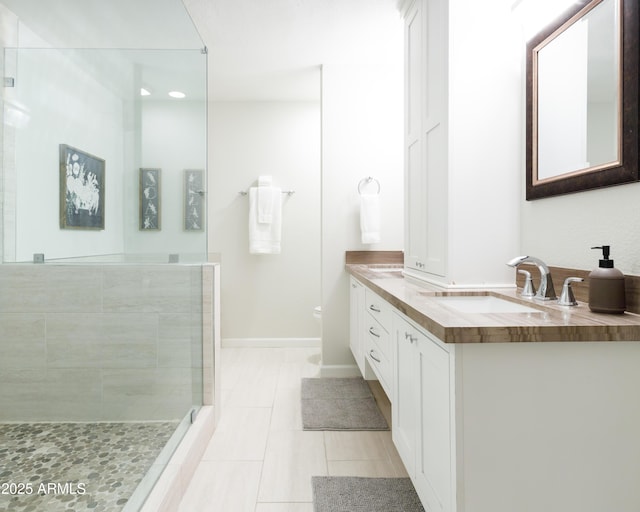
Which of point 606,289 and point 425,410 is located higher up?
point 606,289

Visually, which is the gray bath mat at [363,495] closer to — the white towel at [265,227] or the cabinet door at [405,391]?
the cabinet door at [405,391]

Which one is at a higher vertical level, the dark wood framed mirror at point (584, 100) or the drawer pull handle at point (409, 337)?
the dark wood framed mirror at point (584, 100)

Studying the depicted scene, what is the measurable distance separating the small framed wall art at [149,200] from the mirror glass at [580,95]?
1665 millimetres

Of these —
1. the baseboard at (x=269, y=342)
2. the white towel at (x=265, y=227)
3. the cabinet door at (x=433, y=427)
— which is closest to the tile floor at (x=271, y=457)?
the cabinet door at (x=433, y=427)

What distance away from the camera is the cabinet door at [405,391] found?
4.65ft

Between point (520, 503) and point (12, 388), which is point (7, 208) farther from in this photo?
point (520, 503)

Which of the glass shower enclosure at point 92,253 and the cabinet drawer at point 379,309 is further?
the cabinet drawer at point 379,309

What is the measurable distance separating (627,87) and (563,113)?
0.34 meters

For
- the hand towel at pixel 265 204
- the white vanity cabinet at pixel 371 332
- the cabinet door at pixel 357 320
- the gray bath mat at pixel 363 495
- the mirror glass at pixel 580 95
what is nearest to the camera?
the mirror glass at pixel 580 95

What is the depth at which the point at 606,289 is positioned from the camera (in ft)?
3.83

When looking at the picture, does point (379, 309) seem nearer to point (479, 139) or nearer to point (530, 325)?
point (479, 139)

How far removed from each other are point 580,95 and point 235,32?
2.22 metres

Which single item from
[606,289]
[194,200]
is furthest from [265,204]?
[606,289]

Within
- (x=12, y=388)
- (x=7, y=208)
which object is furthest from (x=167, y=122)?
(x=12, y=388)
